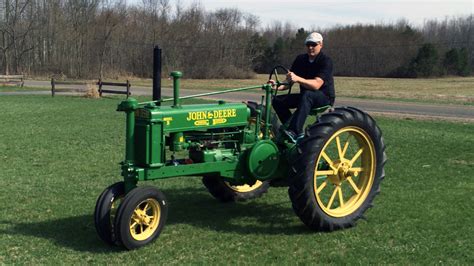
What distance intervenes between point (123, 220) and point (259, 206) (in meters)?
2.35

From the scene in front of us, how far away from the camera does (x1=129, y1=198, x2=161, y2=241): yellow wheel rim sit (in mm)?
4789

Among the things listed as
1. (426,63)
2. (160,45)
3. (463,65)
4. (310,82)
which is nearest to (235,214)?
(310,82)

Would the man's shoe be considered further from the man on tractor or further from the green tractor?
the green tractor

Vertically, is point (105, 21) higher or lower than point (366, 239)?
higher

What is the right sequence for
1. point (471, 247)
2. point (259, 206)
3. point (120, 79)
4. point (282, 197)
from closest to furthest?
point (471, 247)
point (259, 206)
point (282, 197)
point (120, 79)

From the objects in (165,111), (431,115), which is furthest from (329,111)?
(431,115)

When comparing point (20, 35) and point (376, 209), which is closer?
point (376, 209)

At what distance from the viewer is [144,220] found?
15.9 feet

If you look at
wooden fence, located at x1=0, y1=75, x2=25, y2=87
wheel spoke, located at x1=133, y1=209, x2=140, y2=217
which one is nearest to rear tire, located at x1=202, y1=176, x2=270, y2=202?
wheel spoke, located at x1=133, y1=209, x2=140, y2=217

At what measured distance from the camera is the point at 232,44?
70.8 m

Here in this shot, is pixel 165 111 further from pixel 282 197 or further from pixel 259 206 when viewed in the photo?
pixel 282 197

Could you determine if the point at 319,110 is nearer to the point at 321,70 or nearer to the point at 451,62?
the point at 321,70

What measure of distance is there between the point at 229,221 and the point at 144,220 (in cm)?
127

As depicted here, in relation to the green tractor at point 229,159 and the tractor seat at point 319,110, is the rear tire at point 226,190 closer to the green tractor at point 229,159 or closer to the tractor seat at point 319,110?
the green tractor at point 229,159
